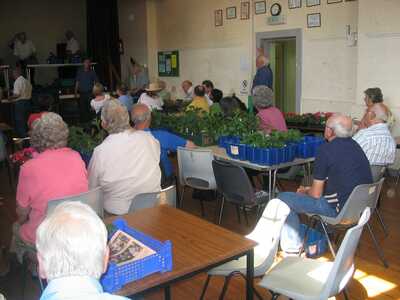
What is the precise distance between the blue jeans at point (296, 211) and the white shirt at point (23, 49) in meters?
11.4

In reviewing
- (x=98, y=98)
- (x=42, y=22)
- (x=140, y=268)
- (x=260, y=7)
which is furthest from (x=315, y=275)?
(x=42, y=22)

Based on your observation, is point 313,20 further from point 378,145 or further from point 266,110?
point 378,145

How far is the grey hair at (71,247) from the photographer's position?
Result: 1.43m

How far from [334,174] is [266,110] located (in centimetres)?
184

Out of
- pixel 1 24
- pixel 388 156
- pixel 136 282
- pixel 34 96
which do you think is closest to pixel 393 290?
pixel 388 156

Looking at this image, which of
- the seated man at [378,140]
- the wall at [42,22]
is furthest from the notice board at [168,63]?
the seated man at [378,140]

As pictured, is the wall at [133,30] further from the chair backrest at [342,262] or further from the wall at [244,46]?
the chair backrest at [342,262]

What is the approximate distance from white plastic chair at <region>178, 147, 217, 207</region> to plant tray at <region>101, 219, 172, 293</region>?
243 centimetres

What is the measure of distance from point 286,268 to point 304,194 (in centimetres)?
122

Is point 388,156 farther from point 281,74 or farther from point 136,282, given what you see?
point 281,74

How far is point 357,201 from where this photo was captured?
3.47 metres

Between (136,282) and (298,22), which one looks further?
(298,22)

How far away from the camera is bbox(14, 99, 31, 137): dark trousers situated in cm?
1059

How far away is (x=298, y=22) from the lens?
850 cm
